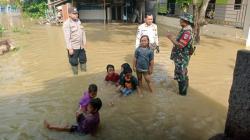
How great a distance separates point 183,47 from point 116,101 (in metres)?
1.79

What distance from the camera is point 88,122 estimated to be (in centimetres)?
451

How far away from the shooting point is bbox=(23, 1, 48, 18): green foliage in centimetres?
2813

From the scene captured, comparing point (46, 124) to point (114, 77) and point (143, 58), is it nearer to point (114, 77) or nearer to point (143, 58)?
point (143, 58)

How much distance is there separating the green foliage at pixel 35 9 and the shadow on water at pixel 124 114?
22.7m

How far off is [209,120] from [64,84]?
3712 millimetres

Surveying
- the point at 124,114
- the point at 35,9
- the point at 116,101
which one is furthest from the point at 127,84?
the point at 35,9

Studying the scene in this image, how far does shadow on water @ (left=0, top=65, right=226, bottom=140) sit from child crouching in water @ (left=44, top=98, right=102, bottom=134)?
0.33 feet

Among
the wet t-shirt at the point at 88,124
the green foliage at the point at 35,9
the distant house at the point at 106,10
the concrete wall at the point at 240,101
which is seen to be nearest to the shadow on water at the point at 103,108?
the wet t-shirt at the point at 88,124

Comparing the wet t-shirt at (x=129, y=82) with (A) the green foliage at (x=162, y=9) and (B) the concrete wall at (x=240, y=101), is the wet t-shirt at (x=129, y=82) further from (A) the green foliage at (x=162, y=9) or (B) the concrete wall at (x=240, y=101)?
(A) the green foliage at (x=162, y=9)

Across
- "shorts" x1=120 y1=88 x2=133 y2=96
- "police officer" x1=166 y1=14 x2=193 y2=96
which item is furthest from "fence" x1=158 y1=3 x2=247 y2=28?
"shorts" x1=120 y1=88 x2=133 y2=96

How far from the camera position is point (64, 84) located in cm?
719

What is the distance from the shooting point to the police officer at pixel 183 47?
18.3ft

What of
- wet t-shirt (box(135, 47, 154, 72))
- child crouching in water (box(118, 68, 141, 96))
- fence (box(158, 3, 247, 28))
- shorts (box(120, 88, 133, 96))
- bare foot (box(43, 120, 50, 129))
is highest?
fence (box(158, 3, 247, 28))

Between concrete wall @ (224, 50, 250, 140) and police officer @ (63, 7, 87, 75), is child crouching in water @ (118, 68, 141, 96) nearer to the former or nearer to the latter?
police officer @ (63, 7, 87, 75)
